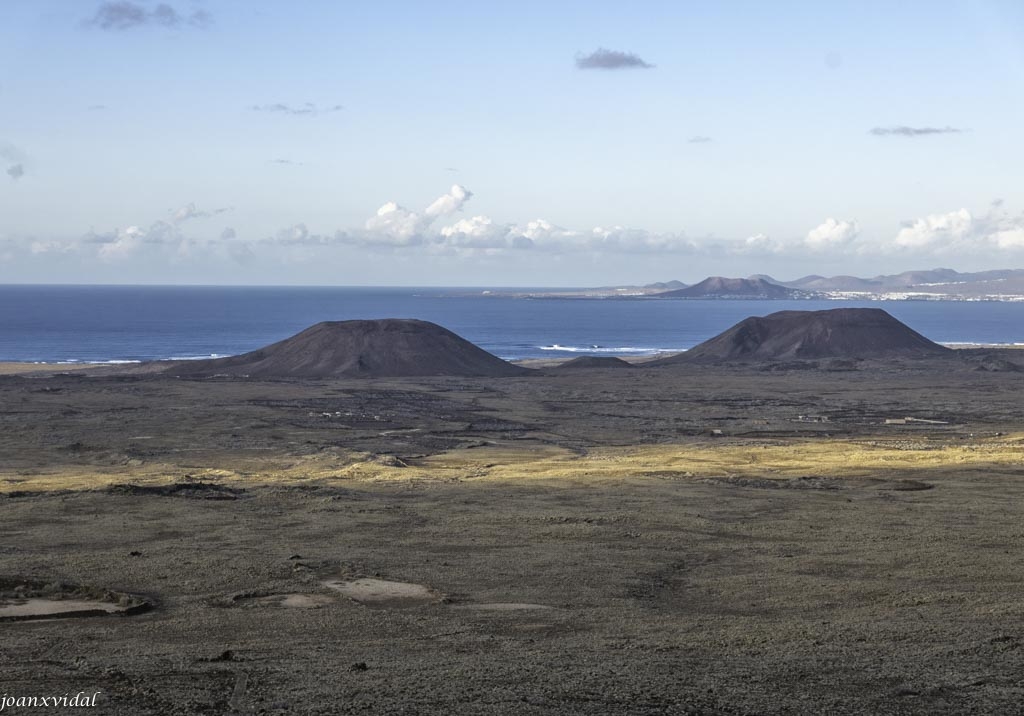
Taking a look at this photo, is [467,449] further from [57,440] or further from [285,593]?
[285,593]

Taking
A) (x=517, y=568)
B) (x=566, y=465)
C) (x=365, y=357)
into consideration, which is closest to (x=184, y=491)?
(x=566, y=465)

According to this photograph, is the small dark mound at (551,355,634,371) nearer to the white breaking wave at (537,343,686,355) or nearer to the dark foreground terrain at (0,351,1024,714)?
the white breaking wave at (537,343,686,355)

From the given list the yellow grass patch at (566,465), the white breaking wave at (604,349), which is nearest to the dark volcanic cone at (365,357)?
the yellow grass patch at (566,465)

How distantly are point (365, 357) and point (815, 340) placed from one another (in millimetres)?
48361

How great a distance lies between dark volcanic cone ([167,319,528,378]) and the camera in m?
92.1

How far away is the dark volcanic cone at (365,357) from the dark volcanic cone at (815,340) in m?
22.8

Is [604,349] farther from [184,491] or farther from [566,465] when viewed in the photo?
[184,491]

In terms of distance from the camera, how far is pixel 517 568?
911 inches

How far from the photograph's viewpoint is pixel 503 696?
14.1 m

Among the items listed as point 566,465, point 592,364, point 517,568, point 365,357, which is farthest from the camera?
point 592,364

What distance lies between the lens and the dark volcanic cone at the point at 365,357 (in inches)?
3627

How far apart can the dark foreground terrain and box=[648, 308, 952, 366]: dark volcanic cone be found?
5772 centimetres

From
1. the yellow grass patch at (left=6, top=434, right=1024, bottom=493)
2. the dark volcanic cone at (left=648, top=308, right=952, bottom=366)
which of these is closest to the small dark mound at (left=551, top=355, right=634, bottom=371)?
the dark volcanic cone at (left=648, top=308, right=952, bottom=366)

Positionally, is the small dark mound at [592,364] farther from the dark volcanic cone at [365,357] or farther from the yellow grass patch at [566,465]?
the yellow grass patch at [566,465]
